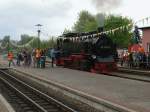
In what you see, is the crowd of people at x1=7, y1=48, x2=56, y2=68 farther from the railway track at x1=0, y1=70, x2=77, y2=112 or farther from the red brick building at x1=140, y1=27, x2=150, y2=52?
the railway track at x1=0, y1=70, x2=77, y2=112

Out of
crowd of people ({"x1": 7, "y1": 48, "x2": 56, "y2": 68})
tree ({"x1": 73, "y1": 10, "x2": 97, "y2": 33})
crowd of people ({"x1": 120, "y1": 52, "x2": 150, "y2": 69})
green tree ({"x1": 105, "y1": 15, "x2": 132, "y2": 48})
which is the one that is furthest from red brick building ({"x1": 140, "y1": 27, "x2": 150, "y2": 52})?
tree ({"x1": 73, "y1": 10, "x2": 97, "y2": 33})

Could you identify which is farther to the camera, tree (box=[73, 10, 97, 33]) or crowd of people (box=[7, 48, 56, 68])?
tree (box=[73, 10, 97, 33])

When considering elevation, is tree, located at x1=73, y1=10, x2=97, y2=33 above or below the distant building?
above

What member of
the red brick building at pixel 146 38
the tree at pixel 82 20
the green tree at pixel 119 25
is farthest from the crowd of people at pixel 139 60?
the tree at pixel 82 20

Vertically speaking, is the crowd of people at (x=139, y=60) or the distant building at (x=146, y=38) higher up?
the distant building at (x=146, y=38)

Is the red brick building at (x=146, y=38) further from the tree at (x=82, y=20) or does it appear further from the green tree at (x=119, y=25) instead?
the tree at (x=82, y=20)

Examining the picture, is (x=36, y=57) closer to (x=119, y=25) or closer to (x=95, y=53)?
(x=95, y=53)

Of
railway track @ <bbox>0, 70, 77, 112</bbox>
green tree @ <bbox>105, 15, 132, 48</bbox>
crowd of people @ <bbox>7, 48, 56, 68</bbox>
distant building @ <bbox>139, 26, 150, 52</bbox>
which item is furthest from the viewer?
green tree @ <bbox>105, 15, 132, 48</bbox>

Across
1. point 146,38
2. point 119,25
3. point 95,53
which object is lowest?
point 95,53

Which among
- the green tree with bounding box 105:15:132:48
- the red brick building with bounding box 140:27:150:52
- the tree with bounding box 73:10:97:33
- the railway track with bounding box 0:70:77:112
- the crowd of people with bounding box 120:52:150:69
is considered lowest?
the railway track with bounding box 0:70:77:112

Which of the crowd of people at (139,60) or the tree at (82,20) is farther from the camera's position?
the tree at (82,20)

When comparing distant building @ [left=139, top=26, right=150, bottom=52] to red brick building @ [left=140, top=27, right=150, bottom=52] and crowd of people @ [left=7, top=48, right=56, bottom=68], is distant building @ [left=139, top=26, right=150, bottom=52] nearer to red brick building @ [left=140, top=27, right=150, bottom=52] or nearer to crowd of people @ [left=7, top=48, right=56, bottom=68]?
red brick building @ [left=140, top=27, right=150, bottom=52]

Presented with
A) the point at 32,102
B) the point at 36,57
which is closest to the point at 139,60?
the point at 36,57

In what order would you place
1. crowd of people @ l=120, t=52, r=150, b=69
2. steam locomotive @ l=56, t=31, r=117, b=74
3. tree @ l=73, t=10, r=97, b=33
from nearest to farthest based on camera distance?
steam locomotive @ l=56, t=31, r=117, b=74, crowd of people @ l=120, t=52, r=150, b=69, tree @ l=73, t=10, r=97, b=33
